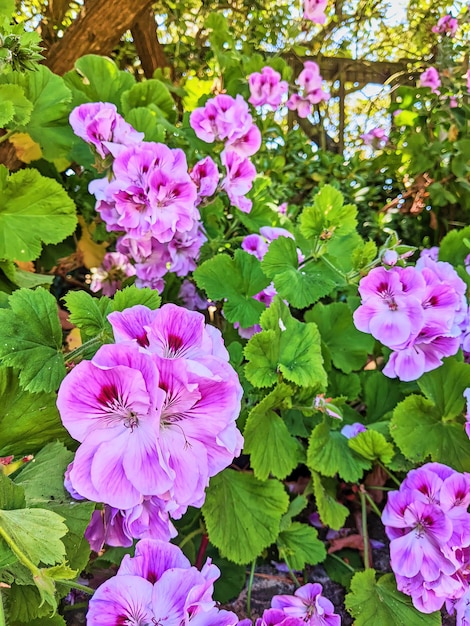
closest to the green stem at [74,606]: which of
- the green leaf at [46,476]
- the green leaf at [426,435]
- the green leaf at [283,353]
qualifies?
the green leaf at [46,476]

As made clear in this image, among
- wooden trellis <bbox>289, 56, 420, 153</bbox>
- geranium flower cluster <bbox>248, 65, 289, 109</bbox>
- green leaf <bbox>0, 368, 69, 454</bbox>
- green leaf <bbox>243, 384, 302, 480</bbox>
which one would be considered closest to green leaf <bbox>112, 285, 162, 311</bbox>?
green leaf <bbox>0, 368, 69, 454</bbox>

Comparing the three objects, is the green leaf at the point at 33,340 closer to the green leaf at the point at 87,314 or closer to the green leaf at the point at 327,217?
the green leaf at the point at 87,314

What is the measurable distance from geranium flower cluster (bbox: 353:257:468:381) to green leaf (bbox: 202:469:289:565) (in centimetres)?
25

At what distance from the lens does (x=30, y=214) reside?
81cm

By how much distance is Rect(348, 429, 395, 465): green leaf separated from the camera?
0.73 metres

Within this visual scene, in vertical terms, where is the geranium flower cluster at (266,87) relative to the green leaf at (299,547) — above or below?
above

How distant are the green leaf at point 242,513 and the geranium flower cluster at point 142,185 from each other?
36 centimetres

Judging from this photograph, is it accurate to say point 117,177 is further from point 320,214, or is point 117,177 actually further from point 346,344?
point 346,344

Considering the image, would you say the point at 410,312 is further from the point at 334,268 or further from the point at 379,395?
the point at 379,395

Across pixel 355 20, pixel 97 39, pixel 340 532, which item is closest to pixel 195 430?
pixel 340 532

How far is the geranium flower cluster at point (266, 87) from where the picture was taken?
1.24 m

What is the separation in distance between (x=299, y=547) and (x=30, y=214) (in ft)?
2.12

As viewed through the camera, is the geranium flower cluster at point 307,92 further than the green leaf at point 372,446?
Yes

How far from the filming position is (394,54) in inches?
140
